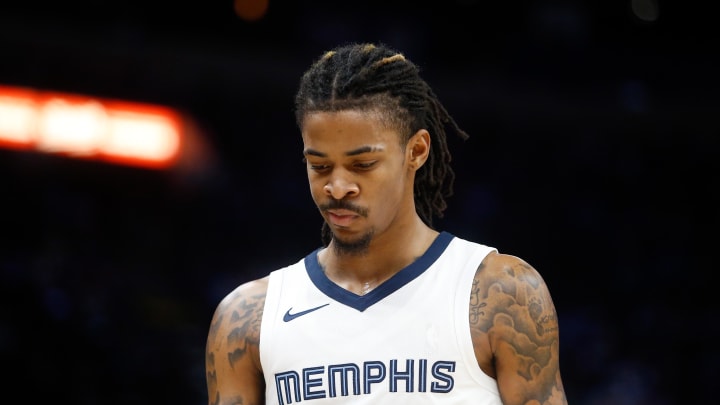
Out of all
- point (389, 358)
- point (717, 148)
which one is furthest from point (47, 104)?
point (389, 358)

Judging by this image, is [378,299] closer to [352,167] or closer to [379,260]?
[379,260]

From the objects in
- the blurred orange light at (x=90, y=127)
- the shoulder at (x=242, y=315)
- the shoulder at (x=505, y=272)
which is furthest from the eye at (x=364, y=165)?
the blurred orange light at (x=90, y=127)

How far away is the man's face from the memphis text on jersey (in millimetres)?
353

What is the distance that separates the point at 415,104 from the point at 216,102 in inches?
285

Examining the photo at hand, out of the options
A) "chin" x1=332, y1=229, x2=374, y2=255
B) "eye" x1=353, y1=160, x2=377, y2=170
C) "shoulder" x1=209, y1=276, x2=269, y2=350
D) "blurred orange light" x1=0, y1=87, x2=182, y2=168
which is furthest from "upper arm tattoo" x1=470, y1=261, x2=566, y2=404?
"blurred orange light" x1=0, y1=87, x2=182, y2=168

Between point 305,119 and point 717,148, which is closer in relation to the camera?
point 305,119

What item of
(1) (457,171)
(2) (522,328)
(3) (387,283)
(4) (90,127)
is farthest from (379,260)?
(1) (457,171)

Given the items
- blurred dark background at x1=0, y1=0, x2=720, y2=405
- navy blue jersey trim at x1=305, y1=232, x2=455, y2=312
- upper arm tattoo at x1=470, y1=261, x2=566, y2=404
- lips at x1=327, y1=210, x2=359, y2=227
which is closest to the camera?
upper arm tattoo at x1=470, y1=261, x2=566, y2=404

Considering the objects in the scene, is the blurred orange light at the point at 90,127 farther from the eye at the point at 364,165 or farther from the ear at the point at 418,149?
the eye at the point at 364,165

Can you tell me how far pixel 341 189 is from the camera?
2564mm

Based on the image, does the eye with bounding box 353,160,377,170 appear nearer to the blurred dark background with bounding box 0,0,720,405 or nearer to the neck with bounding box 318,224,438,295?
the neck with bounding box 318,224,438,295

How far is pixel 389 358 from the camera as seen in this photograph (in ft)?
8.47

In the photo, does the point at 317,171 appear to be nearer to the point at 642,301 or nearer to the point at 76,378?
the point at 76,378

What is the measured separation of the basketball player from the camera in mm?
2537
